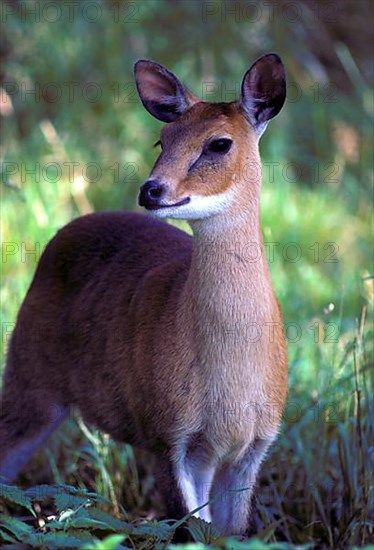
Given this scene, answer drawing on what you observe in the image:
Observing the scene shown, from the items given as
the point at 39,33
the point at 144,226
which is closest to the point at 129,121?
the point at 39,33

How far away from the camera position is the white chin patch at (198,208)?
11.4 ft

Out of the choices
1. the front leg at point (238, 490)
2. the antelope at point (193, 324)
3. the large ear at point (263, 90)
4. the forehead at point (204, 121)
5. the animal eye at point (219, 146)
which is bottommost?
the front leg at point (238, 490)

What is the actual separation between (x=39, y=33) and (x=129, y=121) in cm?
85

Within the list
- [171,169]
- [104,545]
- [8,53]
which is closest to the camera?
[104,545]

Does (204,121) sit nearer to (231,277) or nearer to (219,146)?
A: (219,146)

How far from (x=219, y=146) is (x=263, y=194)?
153 inches

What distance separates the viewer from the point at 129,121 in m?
8.17

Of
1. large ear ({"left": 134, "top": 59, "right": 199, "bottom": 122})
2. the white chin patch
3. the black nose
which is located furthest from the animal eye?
large ear ({"left": 134, "top": 59, "right": 199, "bottom": 122})

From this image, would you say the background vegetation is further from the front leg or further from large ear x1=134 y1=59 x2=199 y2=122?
large ear x1=134 y1=59 x2=199 y2=122

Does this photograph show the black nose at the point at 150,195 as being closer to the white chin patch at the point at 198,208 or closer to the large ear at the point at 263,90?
the white chin patch at the point at 198,208

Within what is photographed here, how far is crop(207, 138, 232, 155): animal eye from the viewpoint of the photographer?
3672 millimetres

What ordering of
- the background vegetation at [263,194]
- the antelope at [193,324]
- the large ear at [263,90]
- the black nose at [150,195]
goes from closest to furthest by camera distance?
1. the black nose at [150,195]
2. the antelope at [193,324]
3. the large ear at [263,90]
4. the background vegetation at [263,194]

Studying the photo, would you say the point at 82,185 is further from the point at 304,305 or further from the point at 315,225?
the point at 315,225

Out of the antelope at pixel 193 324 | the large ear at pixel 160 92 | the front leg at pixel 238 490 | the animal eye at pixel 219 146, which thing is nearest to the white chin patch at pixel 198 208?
the antelope at pixel 193 324
